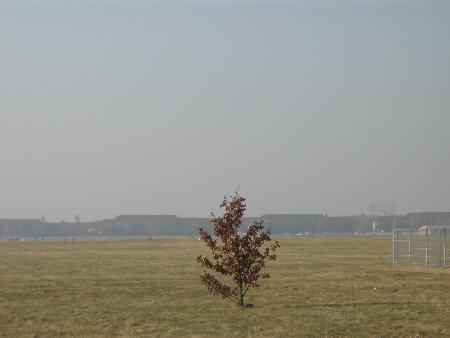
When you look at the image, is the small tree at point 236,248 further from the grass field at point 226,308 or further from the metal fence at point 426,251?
the metal fence at point 426,251

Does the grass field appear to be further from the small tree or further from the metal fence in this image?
the metal fence

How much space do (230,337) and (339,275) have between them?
22069 mm

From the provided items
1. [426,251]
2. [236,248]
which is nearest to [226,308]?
[236,248]

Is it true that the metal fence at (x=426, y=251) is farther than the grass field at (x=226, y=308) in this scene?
Yes

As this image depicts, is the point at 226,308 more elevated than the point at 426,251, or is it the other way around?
the point at 426,251

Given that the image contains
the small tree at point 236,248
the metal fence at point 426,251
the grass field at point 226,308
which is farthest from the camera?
the metal fence at point 426,251

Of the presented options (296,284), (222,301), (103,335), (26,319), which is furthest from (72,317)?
(296,284)

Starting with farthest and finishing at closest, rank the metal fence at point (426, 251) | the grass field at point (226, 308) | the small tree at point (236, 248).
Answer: the metal fence at point (426, 251), the small tree at point (236, 248), the grass field at point (226, 308)

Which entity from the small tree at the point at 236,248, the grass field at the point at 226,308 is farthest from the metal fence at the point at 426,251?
the small tree at the point at 236,248

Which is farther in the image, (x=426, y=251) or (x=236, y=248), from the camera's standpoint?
(x=426, y=251)

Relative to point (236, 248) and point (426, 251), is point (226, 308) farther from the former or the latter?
point (426, 251)

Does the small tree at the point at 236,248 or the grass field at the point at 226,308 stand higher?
the small tree at the point at 236,248

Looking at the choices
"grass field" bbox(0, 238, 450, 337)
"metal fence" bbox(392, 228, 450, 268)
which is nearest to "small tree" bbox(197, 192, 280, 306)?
"grass field" bbox(0, 238, 450, 337)

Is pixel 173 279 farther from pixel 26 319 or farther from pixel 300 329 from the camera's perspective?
pixel 300 329
